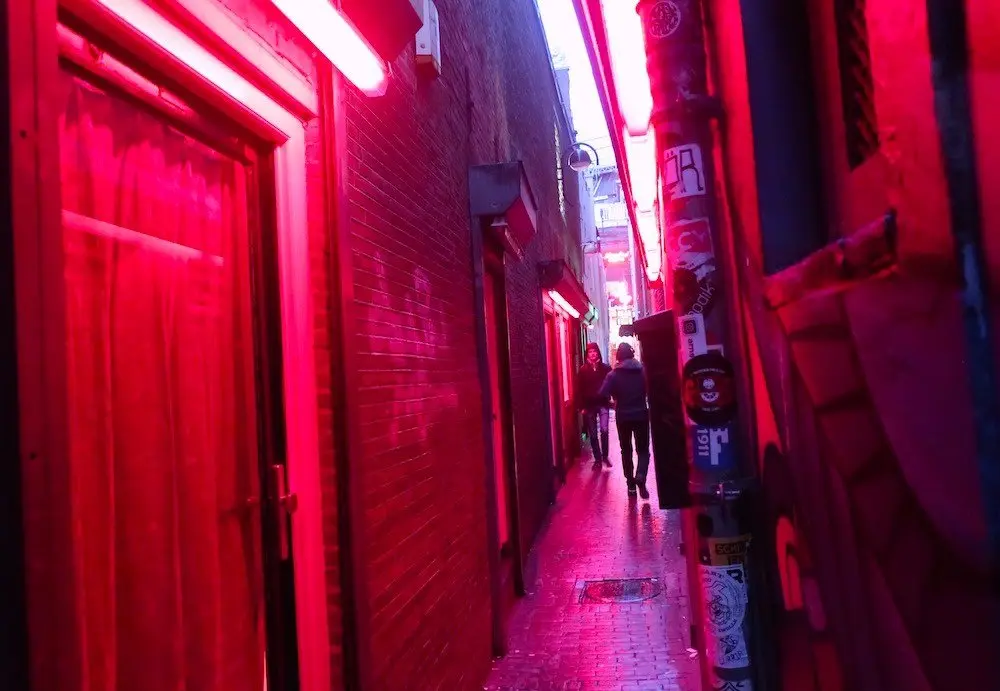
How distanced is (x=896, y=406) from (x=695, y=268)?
821mm

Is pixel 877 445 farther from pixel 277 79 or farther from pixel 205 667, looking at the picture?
pixel 277 79

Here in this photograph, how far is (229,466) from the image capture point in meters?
2.42

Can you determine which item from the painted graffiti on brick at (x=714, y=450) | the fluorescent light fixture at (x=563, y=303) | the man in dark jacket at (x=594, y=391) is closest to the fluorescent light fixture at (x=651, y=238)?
the fluorescent light fixture at (x=563, y=303)

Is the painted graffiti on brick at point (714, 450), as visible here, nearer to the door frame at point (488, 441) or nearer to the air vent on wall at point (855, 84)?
the air vent on wall at point (855, 84)

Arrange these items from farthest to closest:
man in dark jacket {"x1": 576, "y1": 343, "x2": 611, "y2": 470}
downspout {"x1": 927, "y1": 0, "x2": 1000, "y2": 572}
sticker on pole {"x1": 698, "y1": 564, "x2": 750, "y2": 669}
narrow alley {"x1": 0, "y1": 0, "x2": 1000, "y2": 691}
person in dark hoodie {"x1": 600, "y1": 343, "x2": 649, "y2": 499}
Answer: man in dark jacket {"x1": 576, "y1": 343, "x2": 611, "y2": 470}
person in dark hoodie {"x1": 600, "y1": 343, "x2": 649, "y2": 499}
sticker on pole {"x1": 698, "y1": 564, "x2": 750, "y2": 669}
narrow alley {"x1": 0, "y1": 0, "x2": 1000, "y2": 691}
downspout {"x1": 927, "y1": 0, "x2": 1000, "y2": 572}

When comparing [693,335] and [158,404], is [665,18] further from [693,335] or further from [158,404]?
[158,404]

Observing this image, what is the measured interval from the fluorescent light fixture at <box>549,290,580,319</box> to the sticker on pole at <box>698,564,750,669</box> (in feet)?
30.8

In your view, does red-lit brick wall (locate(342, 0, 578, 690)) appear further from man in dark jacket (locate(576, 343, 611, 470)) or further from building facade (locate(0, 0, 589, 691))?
man in dark jacket (locate(576, 343, 611, 470))

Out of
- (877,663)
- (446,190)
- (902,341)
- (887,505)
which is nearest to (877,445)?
(887,505)

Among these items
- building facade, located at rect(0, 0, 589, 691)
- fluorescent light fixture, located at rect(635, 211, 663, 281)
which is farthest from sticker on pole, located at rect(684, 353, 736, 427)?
fluorescent light fixture, located at rect(635, 211, 663, 281)

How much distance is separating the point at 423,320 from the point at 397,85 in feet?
4.13

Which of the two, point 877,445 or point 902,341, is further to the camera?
point 877,445

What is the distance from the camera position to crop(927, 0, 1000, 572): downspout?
114 cm

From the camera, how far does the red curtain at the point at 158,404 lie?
1.81 meters
